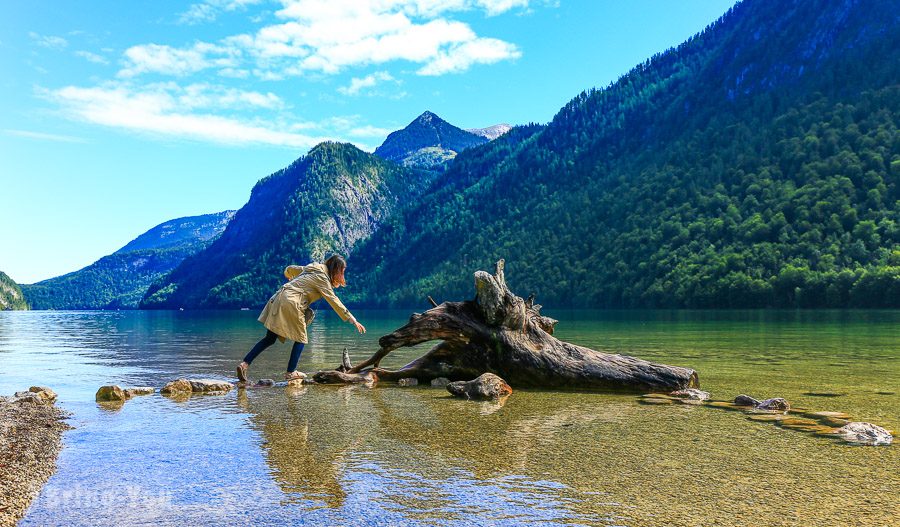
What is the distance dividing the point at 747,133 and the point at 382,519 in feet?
586

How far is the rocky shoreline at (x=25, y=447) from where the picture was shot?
5.45 m

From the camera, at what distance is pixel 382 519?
4.99 metres

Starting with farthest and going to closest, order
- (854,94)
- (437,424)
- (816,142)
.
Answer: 1. (854,94)
2. (816,142)
3. (437,424)

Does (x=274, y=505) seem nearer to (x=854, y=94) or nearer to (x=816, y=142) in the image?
(x=816, y=142)

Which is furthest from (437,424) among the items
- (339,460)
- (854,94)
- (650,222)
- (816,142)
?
(854,94)

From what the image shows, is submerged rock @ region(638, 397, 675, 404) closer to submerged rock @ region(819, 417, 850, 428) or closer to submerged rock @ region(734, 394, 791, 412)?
submerged rock @ region(734, 394, 791, 412)

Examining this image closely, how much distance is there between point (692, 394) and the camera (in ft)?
38.0

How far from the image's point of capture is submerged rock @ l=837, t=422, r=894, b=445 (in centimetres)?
766

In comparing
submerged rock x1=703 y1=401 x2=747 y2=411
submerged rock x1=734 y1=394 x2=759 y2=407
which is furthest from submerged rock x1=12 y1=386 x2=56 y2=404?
submerged rock x1=734 y1=394 x2=759 y2=407

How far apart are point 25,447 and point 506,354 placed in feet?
27.5

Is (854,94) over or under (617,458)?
over

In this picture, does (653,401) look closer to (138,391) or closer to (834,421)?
(834,421)

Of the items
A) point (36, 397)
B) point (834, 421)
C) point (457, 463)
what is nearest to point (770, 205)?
point (834, 421)

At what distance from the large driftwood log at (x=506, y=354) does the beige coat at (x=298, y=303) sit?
1.21 m
